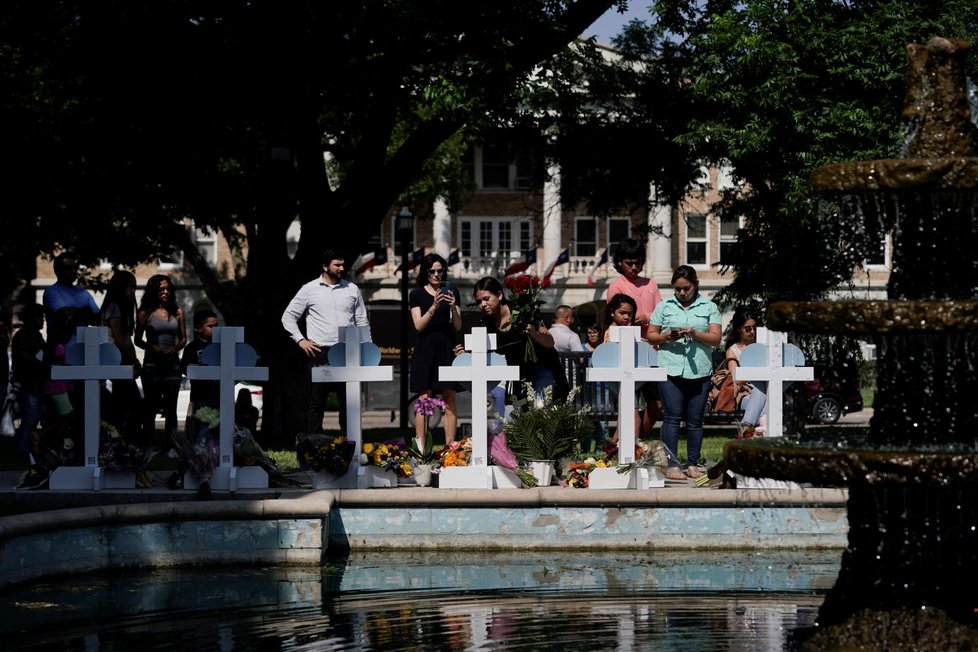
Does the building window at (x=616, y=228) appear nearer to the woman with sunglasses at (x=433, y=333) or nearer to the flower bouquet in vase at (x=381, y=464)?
the woman with sunglasses at (x=433, y=333)

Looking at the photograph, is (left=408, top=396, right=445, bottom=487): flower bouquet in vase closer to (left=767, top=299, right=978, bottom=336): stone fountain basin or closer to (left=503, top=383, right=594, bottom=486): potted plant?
(left=503, top=383, right=594, bottom=486): potted plant

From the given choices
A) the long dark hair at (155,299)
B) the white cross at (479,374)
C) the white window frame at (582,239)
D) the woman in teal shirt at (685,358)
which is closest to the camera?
the white cross at (479,374)

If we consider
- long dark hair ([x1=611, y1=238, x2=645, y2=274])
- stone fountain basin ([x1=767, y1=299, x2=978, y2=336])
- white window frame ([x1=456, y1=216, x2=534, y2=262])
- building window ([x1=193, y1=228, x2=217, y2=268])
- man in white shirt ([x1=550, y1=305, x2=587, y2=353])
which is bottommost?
stone fountain basin ([x1=767, y1=299, x2=978, y2=336])

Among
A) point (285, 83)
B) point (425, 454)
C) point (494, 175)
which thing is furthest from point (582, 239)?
point (425, 454)

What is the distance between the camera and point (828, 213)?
328 inches

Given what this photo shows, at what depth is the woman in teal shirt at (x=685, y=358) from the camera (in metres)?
12.5

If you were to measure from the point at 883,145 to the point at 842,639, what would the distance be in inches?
630

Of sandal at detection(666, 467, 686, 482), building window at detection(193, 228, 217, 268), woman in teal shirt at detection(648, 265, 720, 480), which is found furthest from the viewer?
building window at detection(193, 228, 217, 268)

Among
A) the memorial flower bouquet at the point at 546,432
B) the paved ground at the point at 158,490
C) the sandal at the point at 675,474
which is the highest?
the memorial flower bouquet at the point at 546,432

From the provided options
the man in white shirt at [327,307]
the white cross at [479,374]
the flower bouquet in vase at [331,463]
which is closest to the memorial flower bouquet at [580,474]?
the white cross at [479,374]

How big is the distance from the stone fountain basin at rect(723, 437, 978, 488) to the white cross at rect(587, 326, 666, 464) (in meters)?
4.59

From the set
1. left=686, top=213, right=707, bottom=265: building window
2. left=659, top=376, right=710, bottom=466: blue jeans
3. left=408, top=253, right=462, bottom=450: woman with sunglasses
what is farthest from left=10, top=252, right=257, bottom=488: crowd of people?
left=686, top=213, right=707, bottom=265: building window

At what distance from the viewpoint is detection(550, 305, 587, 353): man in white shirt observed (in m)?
16.0

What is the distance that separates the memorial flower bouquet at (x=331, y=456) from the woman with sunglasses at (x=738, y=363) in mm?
2948
